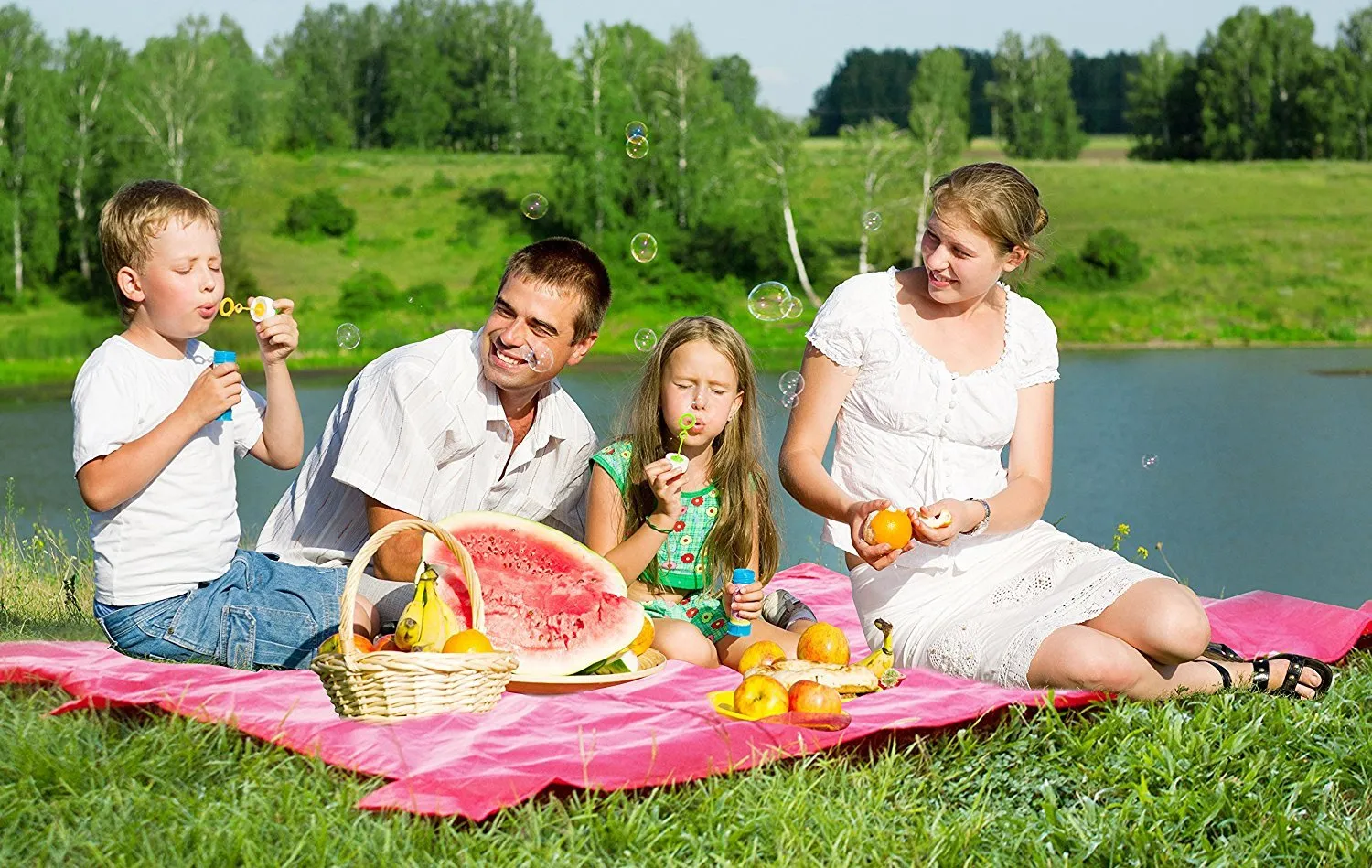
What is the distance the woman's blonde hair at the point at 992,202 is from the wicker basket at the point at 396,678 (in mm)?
2020

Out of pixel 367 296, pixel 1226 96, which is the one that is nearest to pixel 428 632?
pixel 367 296

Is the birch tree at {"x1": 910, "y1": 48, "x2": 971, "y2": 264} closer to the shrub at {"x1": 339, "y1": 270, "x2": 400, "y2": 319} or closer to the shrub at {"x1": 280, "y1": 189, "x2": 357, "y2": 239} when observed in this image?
the shrub at {"x1": 339, "y1": 270, "x2": 400, "y2": 319}

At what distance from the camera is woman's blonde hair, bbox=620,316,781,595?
17.3 feet

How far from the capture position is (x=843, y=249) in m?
44.9

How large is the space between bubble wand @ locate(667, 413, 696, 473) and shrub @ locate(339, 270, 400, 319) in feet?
109

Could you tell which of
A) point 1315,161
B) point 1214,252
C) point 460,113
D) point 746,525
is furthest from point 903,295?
point 460,113

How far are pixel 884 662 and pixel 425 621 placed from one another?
58.3 inches

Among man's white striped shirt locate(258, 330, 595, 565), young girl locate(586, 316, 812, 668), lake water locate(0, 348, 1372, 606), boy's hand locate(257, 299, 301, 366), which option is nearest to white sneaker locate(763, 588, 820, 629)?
young girl locate(586, 316, 812, 668)

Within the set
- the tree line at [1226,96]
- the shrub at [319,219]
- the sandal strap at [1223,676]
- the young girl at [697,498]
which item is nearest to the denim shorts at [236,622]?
the young girl at [697,498]

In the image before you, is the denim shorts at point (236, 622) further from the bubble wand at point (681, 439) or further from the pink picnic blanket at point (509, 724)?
the bubble wand at point (681, 439)

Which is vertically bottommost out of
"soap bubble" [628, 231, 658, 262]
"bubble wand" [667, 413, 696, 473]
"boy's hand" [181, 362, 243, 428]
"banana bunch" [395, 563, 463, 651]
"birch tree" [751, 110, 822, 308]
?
"banana bunch" [395, 563, 463, 651]

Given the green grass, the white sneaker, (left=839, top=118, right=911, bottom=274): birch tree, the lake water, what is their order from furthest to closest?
1. (left=839, top=118, right=911, bottom=274): birch tree
2. the lake water
3. the white sneaker
4. the green grass

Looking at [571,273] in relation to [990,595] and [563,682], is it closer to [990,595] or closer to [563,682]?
[563,682]

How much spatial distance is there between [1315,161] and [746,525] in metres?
60.0
